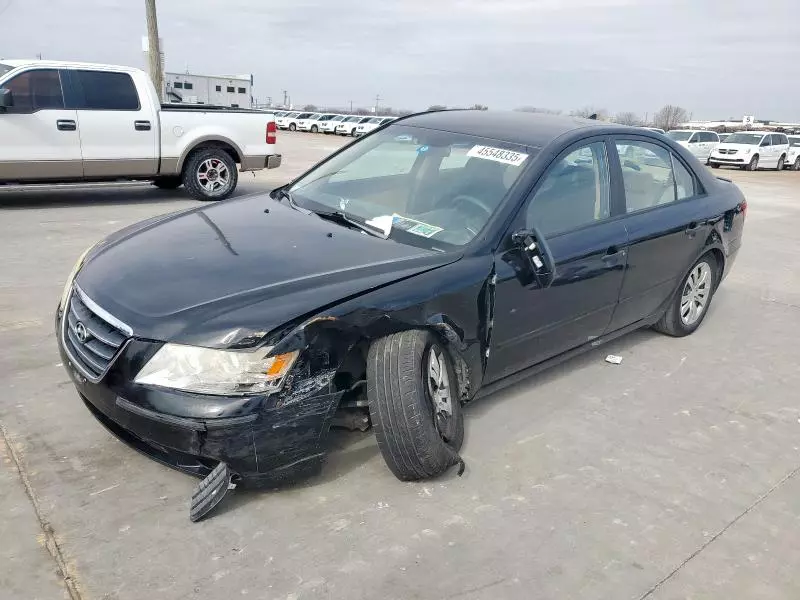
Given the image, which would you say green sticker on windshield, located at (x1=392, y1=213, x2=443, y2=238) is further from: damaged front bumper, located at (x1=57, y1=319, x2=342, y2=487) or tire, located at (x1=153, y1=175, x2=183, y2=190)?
tire, located at (x1=153, y1=175, x2=183, y2=190)

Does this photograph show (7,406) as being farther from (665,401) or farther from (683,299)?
(683,299)

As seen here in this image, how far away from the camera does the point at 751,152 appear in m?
27.2

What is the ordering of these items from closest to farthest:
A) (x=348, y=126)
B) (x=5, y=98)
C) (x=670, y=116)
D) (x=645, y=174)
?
(x=645, y=174)
(x=5, y=98)
(x=348, y=126)
(x=670, y=116)

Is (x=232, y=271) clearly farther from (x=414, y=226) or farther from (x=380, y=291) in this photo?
(x=414, y=226)

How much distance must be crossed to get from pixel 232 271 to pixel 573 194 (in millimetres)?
1994

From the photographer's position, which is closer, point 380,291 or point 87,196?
point 380,291

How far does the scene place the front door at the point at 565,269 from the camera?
11.2 ft

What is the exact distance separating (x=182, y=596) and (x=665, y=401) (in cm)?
300

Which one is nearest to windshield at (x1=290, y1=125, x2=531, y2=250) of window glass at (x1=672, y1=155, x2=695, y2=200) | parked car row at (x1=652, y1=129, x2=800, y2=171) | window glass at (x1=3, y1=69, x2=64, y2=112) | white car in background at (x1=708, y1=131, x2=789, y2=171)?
window glass at (x1=672, y1=155, x2=695, y2=200)

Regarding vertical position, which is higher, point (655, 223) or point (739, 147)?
point (655, 223)

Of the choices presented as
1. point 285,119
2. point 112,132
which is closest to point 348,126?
point 285,119

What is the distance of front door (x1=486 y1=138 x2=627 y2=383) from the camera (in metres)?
3.42

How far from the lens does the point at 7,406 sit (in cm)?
345

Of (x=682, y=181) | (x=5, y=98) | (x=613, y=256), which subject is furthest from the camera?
(x=5, y=98)
